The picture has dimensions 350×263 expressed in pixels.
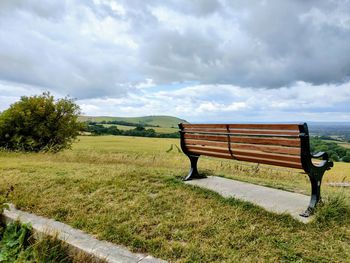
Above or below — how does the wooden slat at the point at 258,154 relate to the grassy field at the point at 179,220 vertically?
above

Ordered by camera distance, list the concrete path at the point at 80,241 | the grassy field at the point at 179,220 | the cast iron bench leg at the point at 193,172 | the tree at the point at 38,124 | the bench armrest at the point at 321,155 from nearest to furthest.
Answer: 1. the concrete path at the point at 80,241
2. the grassy field at the point at 179,220
3. the bench armrest at the point at 321,155
4. the cast iron bench leg at the point at 193,172
5. the tree at the point at 38,124

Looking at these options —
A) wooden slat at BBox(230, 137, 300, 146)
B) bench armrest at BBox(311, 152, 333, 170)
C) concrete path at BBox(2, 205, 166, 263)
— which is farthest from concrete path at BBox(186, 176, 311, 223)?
concrete path at BBox(2, 205, 166, 263)

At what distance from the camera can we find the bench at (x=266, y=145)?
13.0 feet

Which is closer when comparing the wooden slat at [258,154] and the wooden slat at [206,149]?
the wooden slat at [258,154]

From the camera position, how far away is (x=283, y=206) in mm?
4312

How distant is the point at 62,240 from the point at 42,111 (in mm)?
13679

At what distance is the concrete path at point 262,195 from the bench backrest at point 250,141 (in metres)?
0.58

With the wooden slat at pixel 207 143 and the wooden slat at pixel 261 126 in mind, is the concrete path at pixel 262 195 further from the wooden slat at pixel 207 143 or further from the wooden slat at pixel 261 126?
the wooden slat at pixel 261 126

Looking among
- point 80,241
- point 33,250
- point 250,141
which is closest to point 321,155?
point 250,141

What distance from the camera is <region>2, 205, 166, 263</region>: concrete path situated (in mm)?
2955

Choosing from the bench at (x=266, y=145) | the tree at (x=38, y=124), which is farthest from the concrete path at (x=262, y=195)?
the tree at (x=38, y=124)

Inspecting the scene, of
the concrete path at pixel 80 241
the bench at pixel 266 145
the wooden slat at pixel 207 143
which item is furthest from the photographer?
the wooden slat at pixel 207 143

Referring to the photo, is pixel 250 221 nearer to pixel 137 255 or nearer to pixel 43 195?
pixel 137 255

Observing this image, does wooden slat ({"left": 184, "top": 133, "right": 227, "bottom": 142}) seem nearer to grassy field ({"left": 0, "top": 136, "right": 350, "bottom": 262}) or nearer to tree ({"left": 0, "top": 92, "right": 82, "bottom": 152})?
grassy field ({"left": 0, "top": 136, "right": 350, "bottom": 262})
